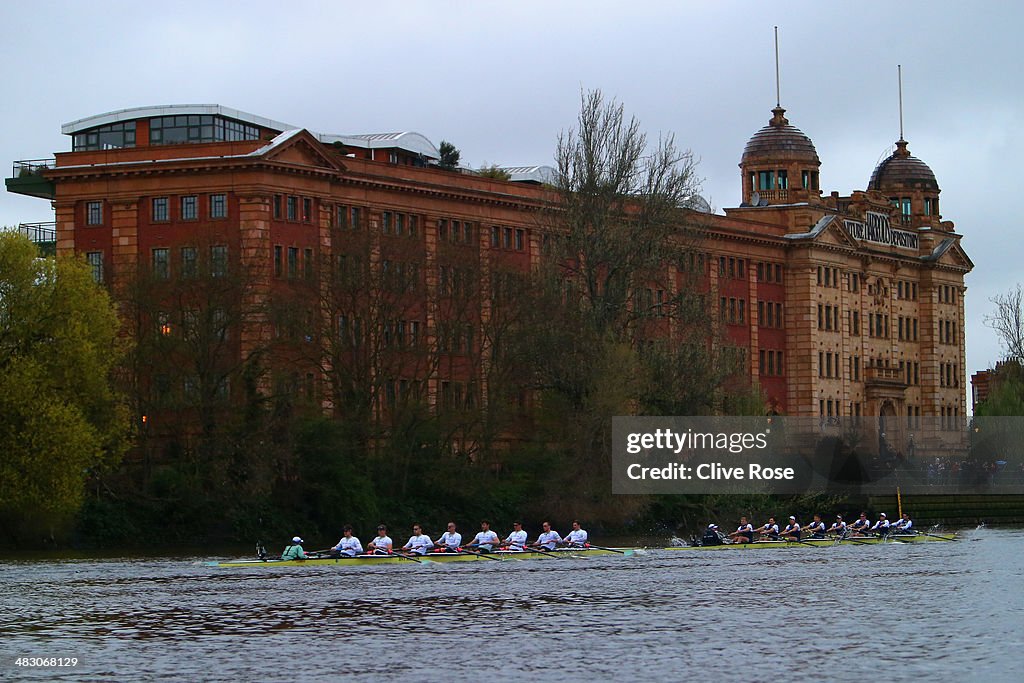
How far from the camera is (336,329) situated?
308ft

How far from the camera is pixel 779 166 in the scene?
517ft

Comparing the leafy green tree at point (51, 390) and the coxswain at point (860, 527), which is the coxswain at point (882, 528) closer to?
the coxswain at point (860, 527)

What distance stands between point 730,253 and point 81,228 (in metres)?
56.0

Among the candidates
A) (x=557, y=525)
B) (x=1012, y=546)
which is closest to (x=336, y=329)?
(x=557, y=525)

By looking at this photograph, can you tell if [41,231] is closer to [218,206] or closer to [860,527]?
[218,206]

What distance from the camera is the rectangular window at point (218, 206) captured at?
4146 inches

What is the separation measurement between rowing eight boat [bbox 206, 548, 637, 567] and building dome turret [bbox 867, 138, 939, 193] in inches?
3967

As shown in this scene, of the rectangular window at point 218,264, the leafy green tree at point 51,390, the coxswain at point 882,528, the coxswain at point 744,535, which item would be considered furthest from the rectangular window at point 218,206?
the coxswain at point 882,528

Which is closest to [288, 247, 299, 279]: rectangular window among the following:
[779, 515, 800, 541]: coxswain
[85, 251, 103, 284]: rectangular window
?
[85, 251, 103, 284]: rectangular window

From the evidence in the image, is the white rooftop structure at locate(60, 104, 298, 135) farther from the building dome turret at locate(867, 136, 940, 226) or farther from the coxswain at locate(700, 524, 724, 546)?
the building dome turret at locate(867, 136, 940, 226)

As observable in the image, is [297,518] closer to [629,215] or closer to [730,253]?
[629,215]

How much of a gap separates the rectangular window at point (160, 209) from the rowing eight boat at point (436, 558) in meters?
35.1

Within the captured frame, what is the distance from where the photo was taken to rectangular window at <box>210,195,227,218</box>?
105312 millimetres

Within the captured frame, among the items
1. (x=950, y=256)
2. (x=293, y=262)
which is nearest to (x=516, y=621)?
(x=293, y=262)
